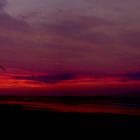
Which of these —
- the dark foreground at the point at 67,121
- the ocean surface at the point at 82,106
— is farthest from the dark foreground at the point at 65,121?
the ocean surface at the point at 82,106

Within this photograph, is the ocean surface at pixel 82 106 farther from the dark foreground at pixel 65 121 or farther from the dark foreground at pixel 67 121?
the dark foreground at pixel 65 121

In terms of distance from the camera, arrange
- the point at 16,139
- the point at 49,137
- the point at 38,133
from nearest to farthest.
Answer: the point at 16,139 < the point at 49,137 < the point at 38,133

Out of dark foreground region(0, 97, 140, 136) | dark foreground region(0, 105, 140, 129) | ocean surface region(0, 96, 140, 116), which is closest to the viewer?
dark foreground region(0, 97, 140, 136)

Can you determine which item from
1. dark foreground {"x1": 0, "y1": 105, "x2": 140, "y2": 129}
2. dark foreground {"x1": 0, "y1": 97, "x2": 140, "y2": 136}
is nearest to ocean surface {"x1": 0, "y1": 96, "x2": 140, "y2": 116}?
dark foreground {"x1": 0, "y1": 97, "x2": 140, "y2": 136}

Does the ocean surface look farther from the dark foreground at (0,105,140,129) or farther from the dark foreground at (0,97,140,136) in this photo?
the dark foreground at (0,105,140,129)

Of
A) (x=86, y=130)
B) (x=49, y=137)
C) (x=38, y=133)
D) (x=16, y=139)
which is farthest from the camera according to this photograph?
(x=86, y=130)

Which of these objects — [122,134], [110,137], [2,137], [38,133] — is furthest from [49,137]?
[122,134]

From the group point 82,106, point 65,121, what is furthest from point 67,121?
point 82,106

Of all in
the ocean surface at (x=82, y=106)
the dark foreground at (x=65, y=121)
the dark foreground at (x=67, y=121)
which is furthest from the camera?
the ocean surface at (x=82, y=106)

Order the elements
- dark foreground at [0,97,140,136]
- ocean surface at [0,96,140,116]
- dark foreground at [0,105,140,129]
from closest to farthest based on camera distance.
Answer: dark foreground at [0,97,140,136], dark foreground at [0,105,140,129], ocean surface at [0,96,140,116]

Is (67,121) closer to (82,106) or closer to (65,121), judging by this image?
(65,121)

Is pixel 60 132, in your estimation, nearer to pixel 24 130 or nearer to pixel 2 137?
pixel 24 130

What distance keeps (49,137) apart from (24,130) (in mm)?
2705

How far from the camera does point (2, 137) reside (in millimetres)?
15234
